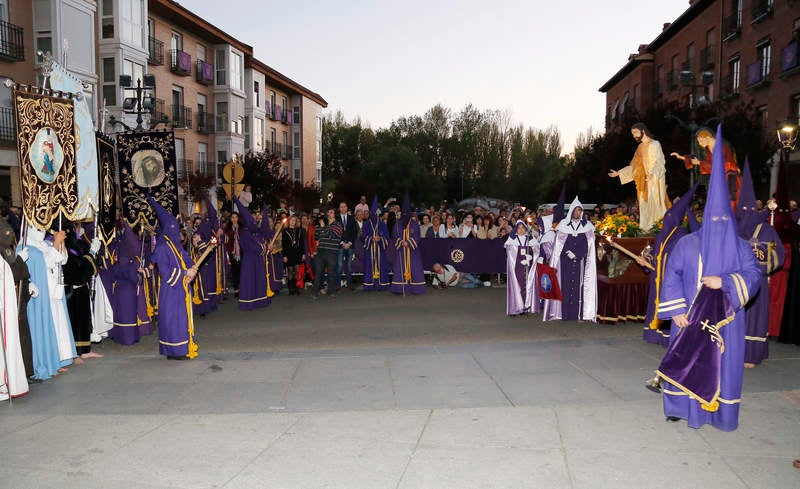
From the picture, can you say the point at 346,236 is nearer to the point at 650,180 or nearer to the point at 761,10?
the point at 650,180

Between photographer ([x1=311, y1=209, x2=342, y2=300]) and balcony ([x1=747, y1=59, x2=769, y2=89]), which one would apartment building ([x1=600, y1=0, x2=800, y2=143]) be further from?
photographer ([x1=311, y1=209, x2=342, y2=300])

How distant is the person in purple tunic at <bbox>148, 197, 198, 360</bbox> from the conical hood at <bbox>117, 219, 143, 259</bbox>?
115 cm

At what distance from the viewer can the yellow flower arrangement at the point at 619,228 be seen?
10336 mm

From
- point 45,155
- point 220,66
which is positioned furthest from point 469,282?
point 220,66

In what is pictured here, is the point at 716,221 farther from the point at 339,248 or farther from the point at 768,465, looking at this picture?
the point at 339,248

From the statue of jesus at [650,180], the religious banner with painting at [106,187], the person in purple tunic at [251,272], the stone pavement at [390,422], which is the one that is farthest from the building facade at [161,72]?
the statue of jesus at [650,180]

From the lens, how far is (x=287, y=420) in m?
5.64

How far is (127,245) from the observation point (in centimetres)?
908

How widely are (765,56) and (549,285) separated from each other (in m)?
23.5

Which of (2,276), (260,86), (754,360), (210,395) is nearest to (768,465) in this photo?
(754,360)

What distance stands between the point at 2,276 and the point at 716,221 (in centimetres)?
676

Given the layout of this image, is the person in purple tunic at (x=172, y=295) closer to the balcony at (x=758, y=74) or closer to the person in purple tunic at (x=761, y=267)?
the person in purple tunic at (x=761, y=267)

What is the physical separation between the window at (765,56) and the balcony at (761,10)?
3.39 feet

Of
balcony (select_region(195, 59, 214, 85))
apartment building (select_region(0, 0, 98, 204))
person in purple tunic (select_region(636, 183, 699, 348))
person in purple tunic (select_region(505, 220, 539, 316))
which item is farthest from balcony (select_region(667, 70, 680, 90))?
person in purple tunic (select_region(636, 183, 699, 348))
